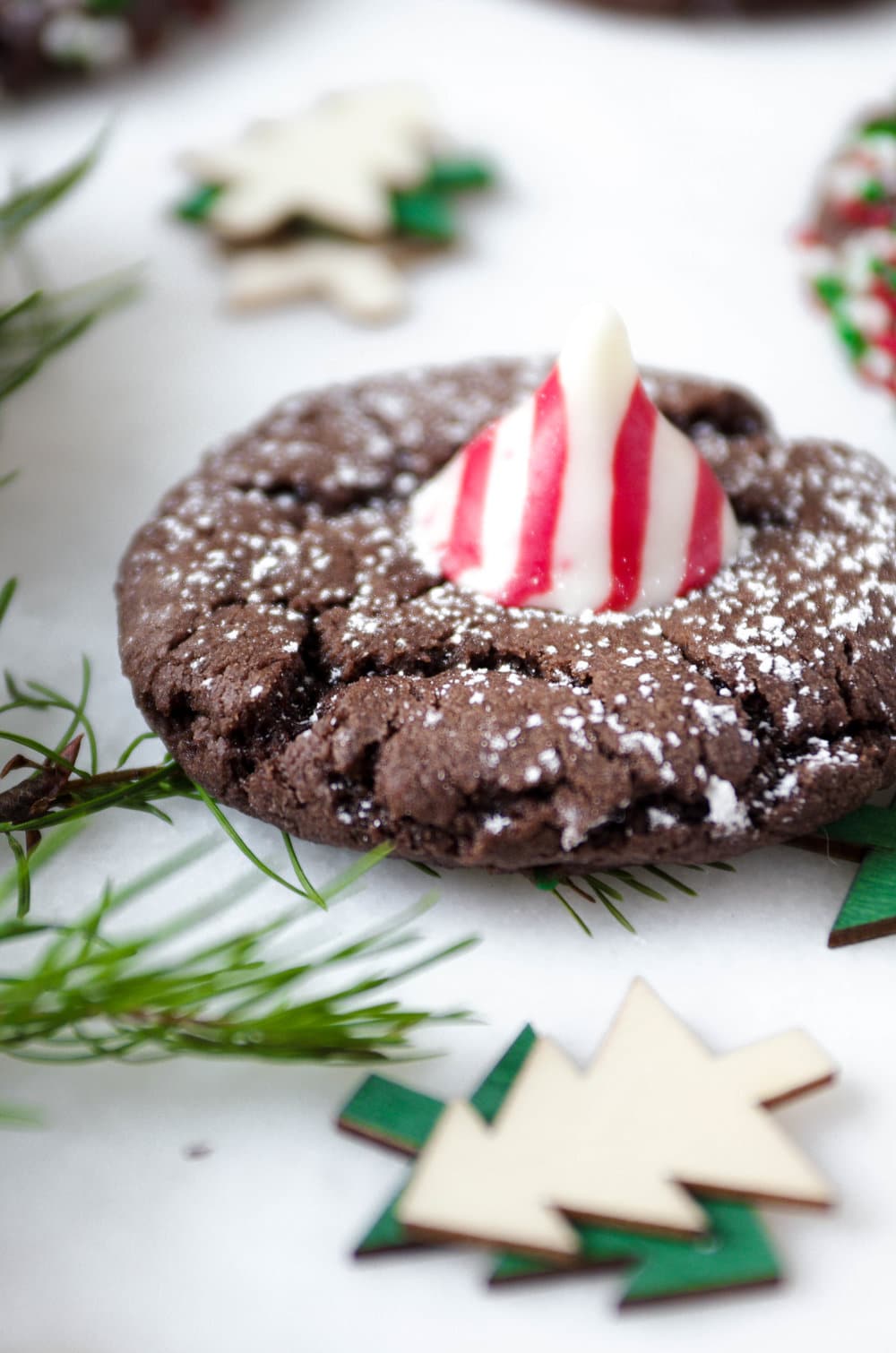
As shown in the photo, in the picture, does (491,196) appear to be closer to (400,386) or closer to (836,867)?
(400,386)

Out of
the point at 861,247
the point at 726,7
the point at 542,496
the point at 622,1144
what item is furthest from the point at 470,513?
the point at 726,7

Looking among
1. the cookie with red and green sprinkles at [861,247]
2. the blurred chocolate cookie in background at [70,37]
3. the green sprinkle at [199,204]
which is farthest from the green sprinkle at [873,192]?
the blurred chocolate cookie in background at [70,37]

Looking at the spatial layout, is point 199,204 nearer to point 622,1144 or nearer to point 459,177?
point 459,177

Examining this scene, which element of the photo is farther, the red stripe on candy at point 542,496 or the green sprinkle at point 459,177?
the green sprinkle at point 459,177

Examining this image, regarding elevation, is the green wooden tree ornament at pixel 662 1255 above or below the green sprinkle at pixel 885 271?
below

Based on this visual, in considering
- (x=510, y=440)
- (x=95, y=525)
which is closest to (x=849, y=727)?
(x=510, y=440)

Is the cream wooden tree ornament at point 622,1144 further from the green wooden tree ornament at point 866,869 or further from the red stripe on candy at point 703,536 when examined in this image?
the red stripe on candy at point 703,536

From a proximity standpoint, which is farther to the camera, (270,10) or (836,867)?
(270,10)
